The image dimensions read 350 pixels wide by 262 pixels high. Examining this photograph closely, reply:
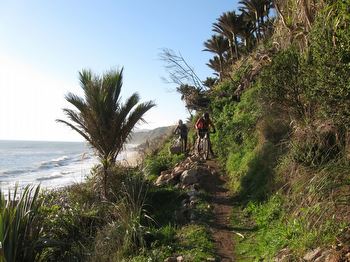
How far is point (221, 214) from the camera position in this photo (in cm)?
895

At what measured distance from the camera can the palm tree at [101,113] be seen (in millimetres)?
11367

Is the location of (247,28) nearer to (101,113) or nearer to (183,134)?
(183,134)

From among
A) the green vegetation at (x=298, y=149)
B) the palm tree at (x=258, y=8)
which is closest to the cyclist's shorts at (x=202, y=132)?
the green vegetation at (x=298, y=149)

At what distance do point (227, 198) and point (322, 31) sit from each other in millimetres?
5067

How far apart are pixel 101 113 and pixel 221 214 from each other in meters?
4.50

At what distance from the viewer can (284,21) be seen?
978 cm

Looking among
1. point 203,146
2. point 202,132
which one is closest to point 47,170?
point 203,146

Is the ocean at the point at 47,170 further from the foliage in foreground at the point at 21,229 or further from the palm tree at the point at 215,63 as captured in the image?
the palm tree at the point at 215,63

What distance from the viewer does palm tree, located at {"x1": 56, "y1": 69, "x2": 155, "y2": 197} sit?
37.3 ft

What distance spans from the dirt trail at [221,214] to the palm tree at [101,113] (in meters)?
2.85

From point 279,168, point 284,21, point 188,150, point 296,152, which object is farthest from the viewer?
point 188,150

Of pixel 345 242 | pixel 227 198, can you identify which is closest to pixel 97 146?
pixel 227 198

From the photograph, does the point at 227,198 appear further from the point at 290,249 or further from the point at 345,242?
the point at 345,242

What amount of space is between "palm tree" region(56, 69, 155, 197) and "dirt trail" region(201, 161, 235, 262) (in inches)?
112
